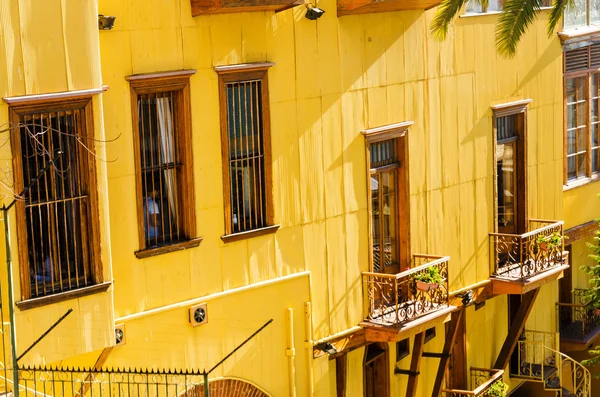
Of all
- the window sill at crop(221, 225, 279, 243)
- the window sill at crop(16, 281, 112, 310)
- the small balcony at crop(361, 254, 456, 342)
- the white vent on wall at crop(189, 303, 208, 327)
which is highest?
the window sill at crop(221, 225, 279, 243)

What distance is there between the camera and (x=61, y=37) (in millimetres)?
17109

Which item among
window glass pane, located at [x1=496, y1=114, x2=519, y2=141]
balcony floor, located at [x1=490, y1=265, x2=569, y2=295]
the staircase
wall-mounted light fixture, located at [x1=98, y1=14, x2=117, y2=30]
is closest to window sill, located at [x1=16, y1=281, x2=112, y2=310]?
wall-mounted light fixture, located at [x1=98, y1=14, x2=117, y2=30]

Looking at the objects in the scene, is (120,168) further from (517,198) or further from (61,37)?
(517,198)

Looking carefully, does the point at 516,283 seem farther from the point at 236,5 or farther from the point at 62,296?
the point at 62,296

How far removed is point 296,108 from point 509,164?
276 inches

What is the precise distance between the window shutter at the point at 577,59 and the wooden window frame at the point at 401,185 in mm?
6413

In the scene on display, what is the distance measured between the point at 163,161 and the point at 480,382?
10.3 meters

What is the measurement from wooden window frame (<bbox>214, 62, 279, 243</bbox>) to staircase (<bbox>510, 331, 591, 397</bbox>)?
962 centimetres

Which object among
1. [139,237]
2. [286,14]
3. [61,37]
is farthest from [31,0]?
[286,14]

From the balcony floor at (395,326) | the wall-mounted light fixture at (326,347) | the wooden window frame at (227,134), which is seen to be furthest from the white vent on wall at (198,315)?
the balcony floor at (395,326)

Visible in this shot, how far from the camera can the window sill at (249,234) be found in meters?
20.8

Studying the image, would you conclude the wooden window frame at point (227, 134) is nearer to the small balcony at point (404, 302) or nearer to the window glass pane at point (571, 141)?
the small balcony at point (404, 302)

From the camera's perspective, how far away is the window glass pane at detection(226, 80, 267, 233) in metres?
20.9

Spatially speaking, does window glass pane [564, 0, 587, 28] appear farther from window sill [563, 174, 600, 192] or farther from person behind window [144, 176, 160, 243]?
person behind window [144, 176, 160, 243]
